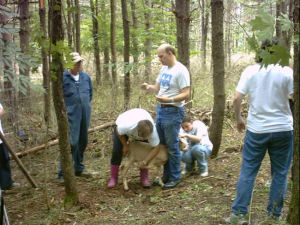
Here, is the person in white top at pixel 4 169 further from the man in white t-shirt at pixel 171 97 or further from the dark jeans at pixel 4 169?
the man in white t-shirt at pixel 171 97

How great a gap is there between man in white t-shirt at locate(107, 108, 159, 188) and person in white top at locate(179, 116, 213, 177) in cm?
66

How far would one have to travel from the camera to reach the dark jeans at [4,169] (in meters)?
4.43

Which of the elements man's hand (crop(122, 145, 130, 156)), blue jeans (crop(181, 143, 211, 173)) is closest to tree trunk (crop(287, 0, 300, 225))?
man's hand (crop(122, 145, 130, 156))

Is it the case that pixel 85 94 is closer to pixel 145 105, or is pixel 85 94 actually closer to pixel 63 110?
pixel 63 110

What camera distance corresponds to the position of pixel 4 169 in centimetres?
452

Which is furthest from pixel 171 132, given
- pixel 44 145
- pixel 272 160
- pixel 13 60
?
pixel 44 145

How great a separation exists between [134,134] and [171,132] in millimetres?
517

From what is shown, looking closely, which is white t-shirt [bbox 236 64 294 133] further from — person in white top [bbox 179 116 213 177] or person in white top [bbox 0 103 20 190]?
person in white top [bbox 0 103 20 190]

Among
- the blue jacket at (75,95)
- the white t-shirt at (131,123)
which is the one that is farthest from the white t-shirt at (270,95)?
the blue jacket at (75,95)

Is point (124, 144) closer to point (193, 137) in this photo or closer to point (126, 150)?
point (126, 150)

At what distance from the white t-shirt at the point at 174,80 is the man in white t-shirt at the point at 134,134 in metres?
0.40

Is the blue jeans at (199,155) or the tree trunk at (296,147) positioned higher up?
the tree trunk at (296,147)

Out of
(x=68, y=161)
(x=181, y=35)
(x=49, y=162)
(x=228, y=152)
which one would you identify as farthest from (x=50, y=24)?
(x=228, y=152)

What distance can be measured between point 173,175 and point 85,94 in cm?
177
